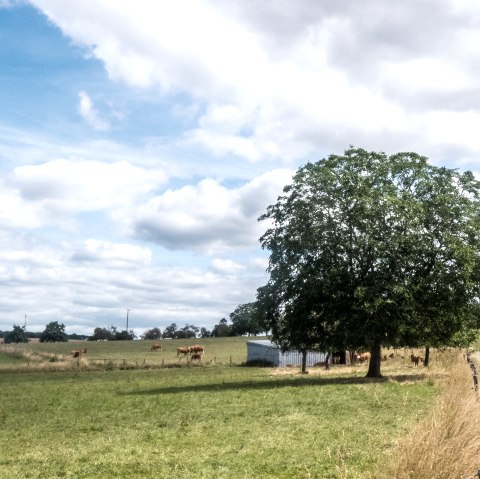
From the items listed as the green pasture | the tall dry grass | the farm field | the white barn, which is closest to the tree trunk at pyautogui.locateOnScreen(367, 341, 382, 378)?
the farm field

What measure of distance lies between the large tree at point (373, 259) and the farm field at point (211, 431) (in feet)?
20.3

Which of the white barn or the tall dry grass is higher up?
the tall dry grass

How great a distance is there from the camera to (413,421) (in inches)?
854

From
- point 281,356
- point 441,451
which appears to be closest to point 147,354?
point 281,356

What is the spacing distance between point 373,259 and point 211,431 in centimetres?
2570

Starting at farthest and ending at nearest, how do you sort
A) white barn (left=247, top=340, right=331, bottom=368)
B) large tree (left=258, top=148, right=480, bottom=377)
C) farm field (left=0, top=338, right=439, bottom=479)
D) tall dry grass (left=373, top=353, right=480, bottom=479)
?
1. white barn (left=247, top=340, right=331, bottom=368)
2. large tree (left=258, top=148, right=480, bottom=377)
3. farm field (left=0, top=338, right=439, bottom=479)
4. tall dry grass (left=373, top=353, right=480, bottom=479)

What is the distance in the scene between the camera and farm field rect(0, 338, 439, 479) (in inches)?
649

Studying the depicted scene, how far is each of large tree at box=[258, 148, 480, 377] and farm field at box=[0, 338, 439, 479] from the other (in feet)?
20.3

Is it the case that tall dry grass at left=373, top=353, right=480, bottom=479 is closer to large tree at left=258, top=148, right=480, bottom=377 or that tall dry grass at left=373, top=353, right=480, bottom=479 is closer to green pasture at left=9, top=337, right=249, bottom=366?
large tree at left=258, top=148, right=480, bottom=377

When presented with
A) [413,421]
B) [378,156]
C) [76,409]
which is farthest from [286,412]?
[378,156]

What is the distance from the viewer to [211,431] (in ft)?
72.4

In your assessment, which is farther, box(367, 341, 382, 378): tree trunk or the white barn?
the white barn

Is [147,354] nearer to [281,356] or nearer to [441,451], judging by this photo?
[281,356]

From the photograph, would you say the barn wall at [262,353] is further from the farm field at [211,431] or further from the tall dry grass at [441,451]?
the tall dry grass at [441,451]
